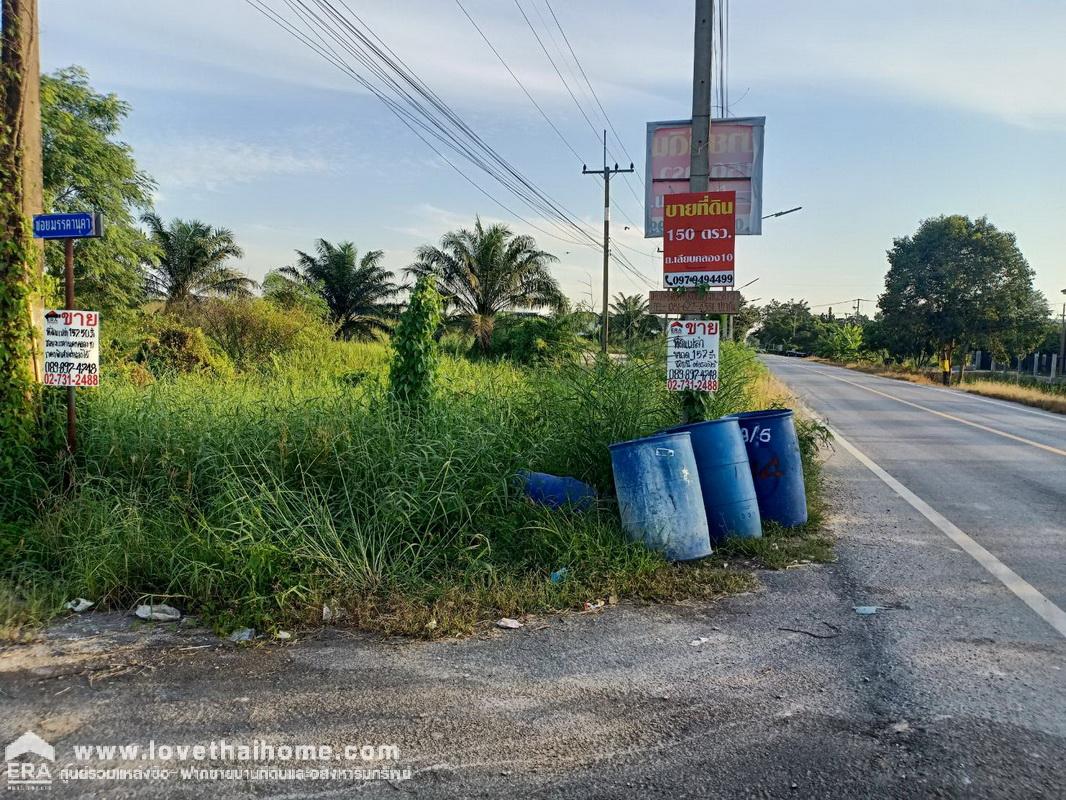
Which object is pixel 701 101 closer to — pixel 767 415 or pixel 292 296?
pixel 767 415

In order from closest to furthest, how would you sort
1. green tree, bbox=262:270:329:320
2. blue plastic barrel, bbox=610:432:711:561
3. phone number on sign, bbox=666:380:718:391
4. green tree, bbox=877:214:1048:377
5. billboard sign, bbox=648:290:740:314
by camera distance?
blue plastic barrel, bbox=610:432:711:561 < phone number on sign, bbox=666:380:718:391 < billboard sign, bbox=648:290:740:314 < green tree, bbox=262:270:329:320 < green tree, bbox=877:214:1048:377

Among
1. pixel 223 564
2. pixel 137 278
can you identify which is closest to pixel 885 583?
pixel 223 564

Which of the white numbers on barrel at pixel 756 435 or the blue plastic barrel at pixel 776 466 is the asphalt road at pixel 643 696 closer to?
the blue plastic barrel at pixel 776 466

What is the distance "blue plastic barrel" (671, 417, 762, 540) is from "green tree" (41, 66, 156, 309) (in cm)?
1432

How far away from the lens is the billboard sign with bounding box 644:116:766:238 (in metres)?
12.5

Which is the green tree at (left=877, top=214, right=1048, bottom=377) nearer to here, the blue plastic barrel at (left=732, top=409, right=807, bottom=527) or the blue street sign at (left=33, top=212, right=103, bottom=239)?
the blue plastic barrel at (left=732, top=409, right=807, bottom=527)

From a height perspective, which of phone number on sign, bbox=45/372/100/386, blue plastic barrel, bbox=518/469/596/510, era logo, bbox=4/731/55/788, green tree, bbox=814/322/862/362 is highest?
green tree, bbox=814/322/862/362

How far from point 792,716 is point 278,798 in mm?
2139

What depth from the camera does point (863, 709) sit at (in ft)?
10.5

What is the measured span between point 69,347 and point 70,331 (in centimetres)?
13

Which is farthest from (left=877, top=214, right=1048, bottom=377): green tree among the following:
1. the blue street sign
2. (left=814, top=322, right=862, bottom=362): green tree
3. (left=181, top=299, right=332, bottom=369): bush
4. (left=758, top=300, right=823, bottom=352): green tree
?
(left=758, top=300, right=823, bottom=352): green tree

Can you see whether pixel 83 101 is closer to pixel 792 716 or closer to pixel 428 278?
pixel 428 278

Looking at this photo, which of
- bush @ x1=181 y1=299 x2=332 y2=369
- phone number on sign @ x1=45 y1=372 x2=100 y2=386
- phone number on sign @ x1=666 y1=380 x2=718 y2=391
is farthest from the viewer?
bush @ x1=181 y1=299 x2=332 y2=369

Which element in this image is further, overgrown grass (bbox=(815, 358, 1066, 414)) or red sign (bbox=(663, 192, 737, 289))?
overgrown grass (bbox=(815, 358, 1066, 414))
